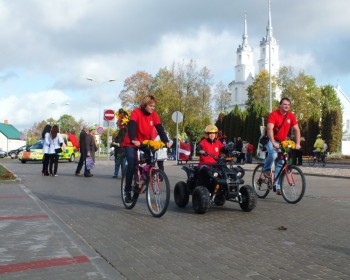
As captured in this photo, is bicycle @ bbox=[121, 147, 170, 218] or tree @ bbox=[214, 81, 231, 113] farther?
tree @ bbox=[214, 81, 231, 113]

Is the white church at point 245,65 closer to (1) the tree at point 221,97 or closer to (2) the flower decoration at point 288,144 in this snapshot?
(1) the tree at point 221,97

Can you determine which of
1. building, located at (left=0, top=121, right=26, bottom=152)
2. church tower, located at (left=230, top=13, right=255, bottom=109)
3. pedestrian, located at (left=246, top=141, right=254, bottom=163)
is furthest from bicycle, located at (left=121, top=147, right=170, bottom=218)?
church tower, located at (left=230, top=13, right=255, bottom=109)

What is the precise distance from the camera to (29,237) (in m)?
5.89

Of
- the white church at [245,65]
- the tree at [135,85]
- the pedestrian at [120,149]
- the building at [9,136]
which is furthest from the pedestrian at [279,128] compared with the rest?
the white church at [245,65]

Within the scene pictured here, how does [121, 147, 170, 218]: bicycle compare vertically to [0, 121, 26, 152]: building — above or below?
below

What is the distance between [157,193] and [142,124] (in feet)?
3.92

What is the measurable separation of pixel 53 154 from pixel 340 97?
9603 cm

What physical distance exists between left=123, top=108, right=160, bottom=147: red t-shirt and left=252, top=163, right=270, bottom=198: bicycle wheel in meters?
2.99

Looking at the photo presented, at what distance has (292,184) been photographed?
9320 millimetres

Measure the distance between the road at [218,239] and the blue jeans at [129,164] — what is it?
0.51 metres

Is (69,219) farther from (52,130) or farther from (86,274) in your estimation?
(52,130)

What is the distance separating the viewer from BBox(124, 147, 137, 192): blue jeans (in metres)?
8.02

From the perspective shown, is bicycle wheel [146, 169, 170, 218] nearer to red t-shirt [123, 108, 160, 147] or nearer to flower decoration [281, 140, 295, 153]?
red t-shirt [123, 108, 160, 147]

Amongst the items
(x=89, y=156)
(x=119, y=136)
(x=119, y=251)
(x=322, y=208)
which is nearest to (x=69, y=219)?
(x=119, y=251)
